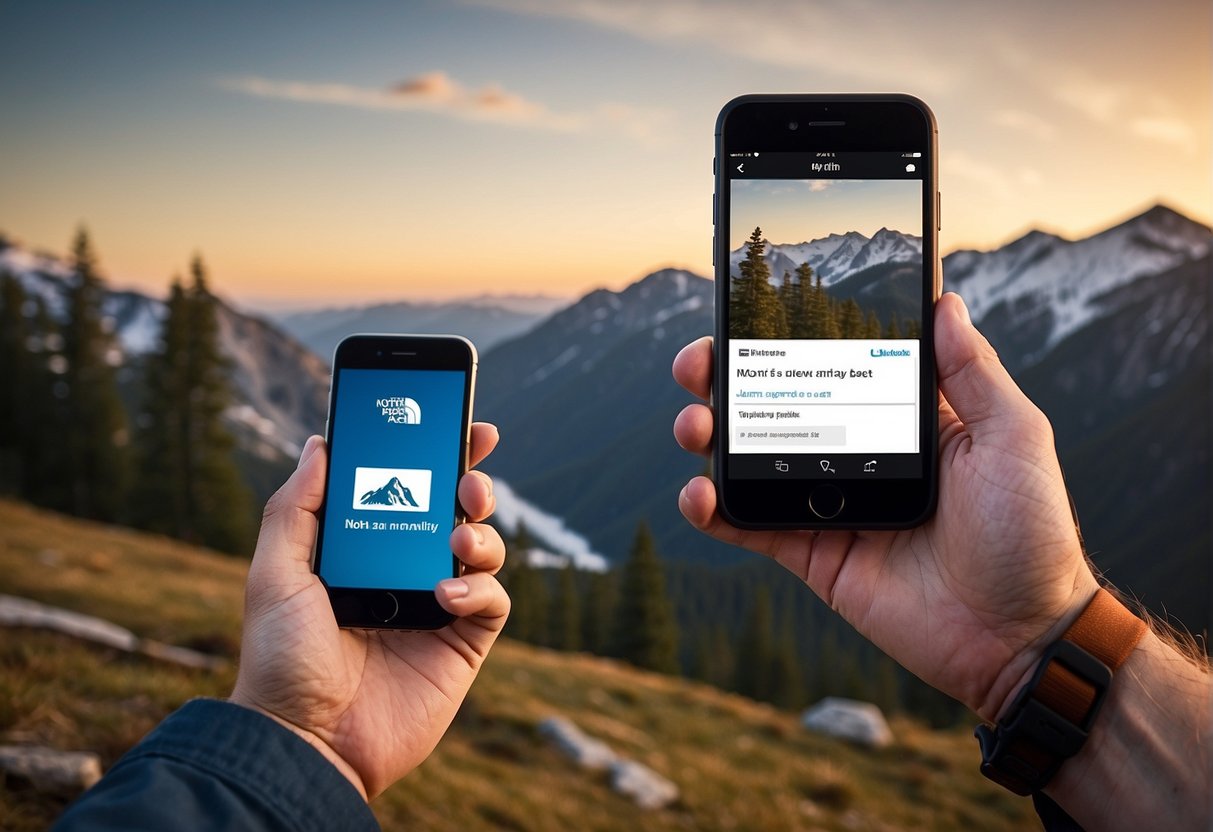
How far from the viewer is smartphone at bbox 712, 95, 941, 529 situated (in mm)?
4109

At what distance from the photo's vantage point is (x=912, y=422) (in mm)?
4172

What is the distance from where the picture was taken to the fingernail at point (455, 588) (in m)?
3.48

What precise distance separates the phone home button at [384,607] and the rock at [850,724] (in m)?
21.1

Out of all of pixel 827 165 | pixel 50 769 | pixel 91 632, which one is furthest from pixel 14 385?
pixel 827 165

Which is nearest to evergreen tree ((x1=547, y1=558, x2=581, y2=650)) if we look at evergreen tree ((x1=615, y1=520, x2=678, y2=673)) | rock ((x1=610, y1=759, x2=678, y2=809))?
evergreen tree ((x1=615, y1=520, x2=678, y2=673))

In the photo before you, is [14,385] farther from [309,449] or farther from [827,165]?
[827,165]

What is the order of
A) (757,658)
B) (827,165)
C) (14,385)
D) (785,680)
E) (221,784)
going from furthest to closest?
1. (757,658)
2. (785,680)
3. (14,385)
4. (827,165)
5. (221,784)

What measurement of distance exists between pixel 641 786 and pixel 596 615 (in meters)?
70.9

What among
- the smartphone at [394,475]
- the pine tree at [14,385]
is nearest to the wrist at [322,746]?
the smartphone at [394,475]

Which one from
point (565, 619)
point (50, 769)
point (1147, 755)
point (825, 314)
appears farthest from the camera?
point (565, 619)

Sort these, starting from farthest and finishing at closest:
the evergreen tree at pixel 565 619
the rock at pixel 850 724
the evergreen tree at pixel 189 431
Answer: the evergreen tree at pixel 565 619 → the evergreen tree at pixel 189 431 → the rock at pixel 850 724

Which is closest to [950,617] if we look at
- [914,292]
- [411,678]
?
[914,292]

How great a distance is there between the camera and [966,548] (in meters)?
3.87

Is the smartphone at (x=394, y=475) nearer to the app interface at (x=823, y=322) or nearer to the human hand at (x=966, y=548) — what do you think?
the human hand at (x=966, y=548)
